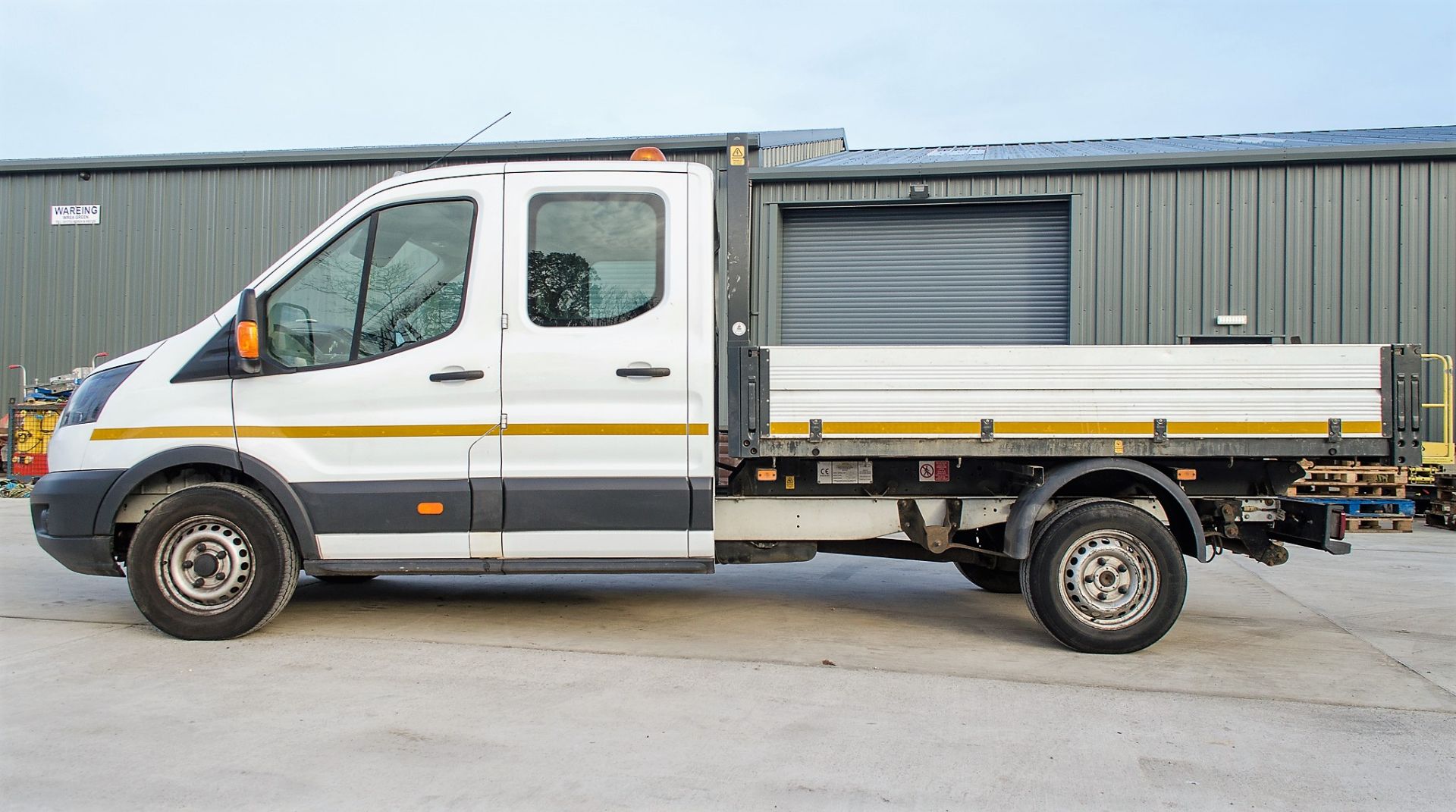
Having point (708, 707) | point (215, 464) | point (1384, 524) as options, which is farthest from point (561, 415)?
point (1384, 524)

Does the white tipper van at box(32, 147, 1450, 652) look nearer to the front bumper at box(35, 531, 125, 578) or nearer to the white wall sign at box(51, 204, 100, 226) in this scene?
the front bumper at box(35, 531, 125, 578)

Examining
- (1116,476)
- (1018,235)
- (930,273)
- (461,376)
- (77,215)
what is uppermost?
(77,215)

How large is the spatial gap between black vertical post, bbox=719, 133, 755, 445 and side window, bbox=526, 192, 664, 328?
1.23ft

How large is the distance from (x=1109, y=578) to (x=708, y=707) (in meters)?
2.32

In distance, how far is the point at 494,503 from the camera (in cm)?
494

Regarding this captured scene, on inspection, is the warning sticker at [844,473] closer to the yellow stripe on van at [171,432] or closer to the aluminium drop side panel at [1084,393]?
the aluminium drop side panel at [1084,393]

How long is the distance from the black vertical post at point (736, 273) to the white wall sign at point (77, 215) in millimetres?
15646

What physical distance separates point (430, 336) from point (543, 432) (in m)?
0.78

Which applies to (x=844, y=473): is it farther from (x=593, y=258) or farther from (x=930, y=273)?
(x=930, y=273)

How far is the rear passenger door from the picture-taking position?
4.91 m

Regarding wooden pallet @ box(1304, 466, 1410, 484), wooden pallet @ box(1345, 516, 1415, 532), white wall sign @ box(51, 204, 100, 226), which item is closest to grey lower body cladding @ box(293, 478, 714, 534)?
wooden pallet @ box(1345, 516, 1415, 532)

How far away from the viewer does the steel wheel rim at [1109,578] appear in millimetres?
4977

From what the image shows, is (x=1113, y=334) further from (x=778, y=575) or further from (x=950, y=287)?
(x=778, y=575)

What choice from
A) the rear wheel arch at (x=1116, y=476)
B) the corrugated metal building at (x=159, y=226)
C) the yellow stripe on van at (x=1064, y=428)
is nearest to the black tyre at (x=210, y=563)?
the yellow stripe on van at (x=1064, y=428)
